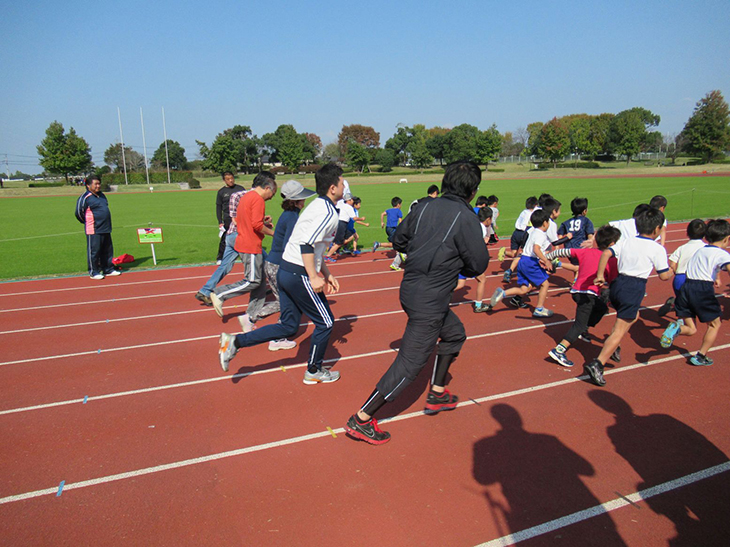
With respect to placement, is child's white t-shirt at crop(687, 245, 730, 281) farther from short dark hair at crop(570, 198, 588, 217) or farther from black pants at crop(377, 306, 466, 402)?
black pants at crop(377, 306, 466, 402)

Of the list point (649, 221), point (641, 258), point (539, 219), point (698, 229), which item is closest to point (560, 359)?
point (641, 258)

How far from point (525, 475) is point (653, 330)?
178 inches

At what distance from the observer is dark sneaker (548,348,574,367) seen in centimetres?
530

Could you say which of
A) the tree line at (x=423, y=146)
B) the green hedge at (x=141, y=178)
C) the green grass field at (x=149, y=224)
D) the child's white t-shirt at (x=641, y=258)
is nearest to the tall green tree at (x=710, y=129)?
the tree line at (x=423, y=146)

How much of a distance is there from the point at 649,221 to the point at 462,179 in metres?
2.60

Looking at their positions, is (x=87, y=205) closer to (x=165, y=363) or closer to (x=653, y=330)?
(x=165, y=363)

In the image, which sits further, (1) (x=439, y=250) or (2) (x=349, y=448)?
(2) (x=349, y=448)

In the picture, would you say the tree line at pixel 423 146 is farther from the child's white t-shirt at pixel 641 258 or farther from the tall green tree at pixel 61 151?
the child's white t-shirt at pixel 641 258

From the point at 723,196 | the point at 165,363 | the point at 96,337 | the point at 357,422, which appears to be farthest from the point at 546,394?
the point at 723,196

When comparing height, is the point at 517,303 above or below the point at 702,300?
below

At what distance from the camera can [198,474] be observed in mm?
3531

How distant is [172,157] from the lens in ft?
334

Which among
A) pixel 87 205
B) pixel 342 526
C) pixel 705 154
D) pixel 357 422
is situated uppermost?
pixel 705 154

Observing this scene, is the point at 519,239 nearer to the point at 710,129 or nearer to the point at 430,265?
the point at 430,265
